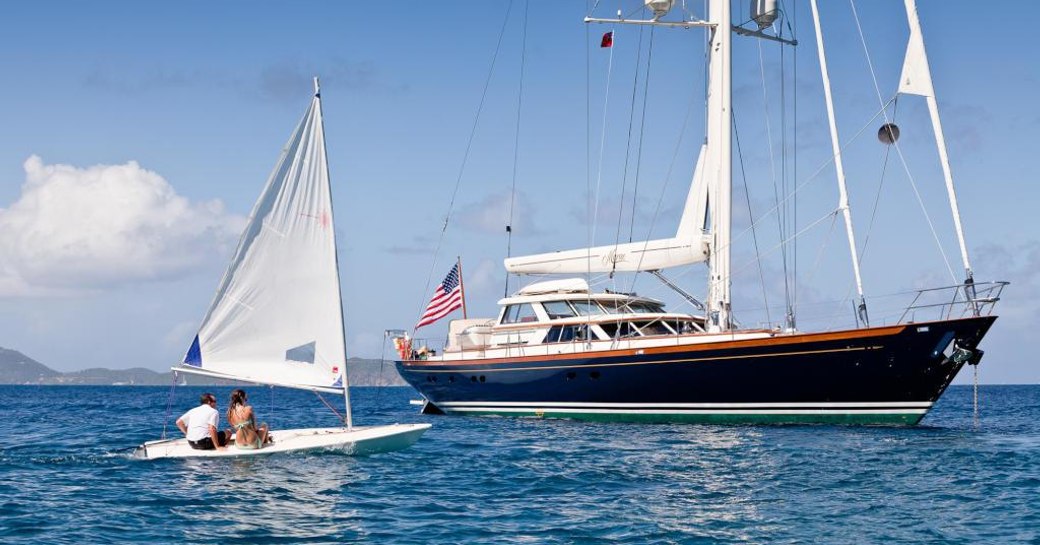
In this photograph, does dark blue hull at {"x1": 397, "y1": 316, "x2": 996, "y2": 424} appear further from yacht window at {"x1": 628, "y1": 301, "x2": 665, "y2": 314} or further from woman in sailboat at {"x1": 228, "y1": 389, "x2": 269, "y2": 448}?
woman in sailboat at {"x1": 228, "y1": 389, "x2": 269, "y2": 448}

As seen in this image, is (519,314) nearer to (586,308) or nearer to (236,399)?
(586,308)

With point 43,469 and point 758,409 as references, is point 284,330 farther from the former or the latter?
point 758,409

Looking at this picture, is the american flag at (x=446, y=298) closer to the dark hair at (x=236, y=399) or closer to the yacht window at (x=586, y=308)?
the yacht window at (x=586, y=308)

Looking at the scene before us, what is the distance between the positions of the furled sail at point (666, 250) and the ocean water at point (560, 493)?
319 inches

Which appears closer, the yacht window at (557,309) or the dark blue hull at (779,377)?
the dark blue hull at (779,377)

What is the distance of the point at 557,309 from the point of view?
32375 mm

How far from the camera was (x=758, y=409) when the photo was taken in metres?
27.3

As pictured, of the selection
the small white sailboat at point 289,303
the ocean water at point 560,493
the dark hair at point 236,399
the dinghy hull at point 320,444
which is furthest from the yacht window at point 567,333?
the dark hair at point 236,399

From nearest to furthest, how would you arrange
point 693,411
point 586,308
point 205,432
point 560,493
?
point 560,493 < point 205,432 < point 693,411 < point 586,308

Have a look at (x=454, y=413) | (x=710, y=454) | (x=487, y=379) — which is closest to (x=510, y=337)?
(x=487, y=379)

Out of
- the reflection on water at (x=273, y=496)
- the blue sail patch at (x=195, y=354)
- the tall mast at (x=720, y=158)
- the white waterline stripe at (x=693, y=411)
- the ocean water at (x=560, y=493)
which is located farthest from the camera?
the tall mast at (x=720, y=158)

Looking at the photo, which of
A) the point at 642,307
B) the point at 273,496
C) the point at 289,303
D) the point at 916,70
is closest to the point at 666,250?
the point at 642,307

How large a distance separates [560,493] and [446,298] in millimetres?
19853

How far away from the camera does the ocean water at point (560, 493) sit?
1336 cm
